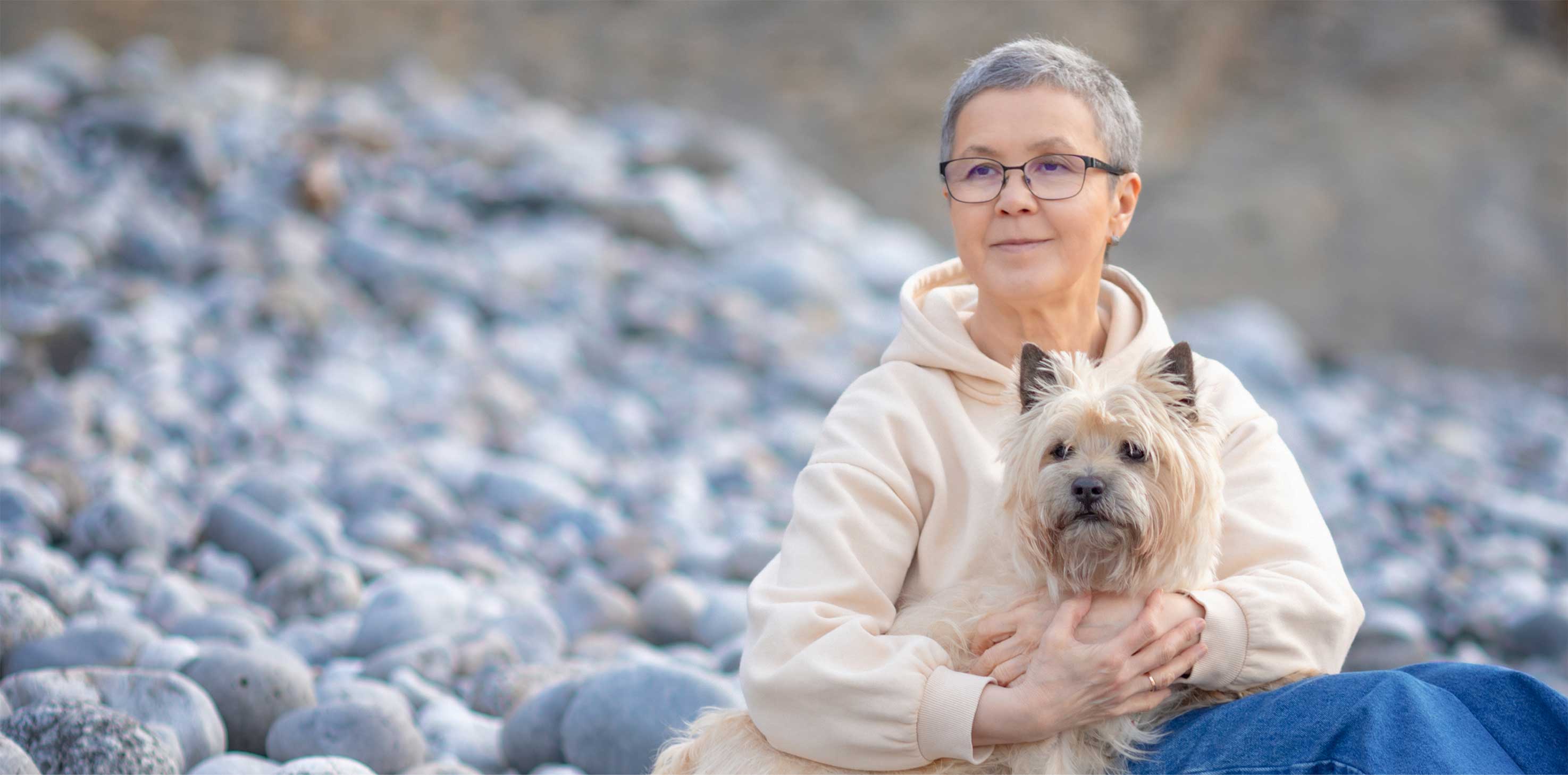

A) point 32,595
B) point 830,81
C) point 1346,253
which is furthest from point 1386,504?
point 830,81

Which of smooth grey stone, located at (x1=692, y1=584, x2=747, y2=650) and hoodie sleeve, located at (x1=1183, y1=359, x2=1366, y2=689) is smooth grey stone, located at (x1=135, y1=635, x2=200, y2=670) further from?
hoodie sleeve, located at (x1=1183, y1=359, x2=1366, y2=689)

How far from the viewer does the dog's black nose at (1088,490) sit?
260 cm

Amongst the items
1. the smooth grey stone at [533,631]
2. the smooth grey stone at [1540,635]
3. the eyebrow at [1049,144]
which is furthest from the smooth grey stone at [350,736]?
the smooth grey stone at [1540,635]

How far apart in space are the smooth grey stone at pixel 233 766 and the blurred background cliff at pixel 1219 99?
13.1 metres

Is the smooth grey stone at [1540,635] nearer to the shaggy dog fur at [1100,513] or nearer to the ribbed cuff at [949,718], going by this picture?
the shaggy dog fur at [1100,513]

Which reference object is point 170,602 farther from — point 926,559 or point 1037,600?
point 1037,600

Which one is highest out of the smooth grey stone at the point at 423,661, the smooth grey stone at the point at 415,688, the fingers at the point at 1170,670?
the fingers at the point at 1170,670

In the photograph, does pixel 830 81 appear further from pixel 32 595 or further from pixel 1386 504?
pixel 32 595

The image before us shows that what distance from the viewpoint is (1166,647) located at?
2627 mm

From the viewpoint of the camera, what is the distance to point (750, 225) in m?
12.8

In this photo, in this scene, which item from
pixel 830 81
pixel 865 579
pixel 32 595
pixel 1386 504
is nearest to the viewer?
pixel 865 579

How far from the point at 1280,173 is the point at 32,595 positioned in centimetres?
1587

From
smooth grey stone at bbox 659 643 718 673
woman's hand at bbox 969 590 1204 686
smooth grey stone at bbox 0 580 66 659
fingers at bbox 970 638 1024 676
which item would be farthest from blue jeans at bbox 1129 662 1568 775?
smooth grey stone at bbox 0 580 66 659

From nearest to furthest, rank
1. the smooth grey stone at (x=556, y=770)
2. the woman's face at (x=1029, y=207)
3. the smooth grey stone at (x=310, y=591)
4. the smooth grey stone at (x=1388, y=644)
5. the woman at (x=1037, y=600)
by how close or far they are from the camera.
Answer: the woman at (x=1037, y=600) → the woman's face at (x=1029, y=207) → the smooth grey stone at (x=556, y=770) → the smooth grey stone at (x=1388, y=644) → the smooth grey stone at (x=310, y=591)
